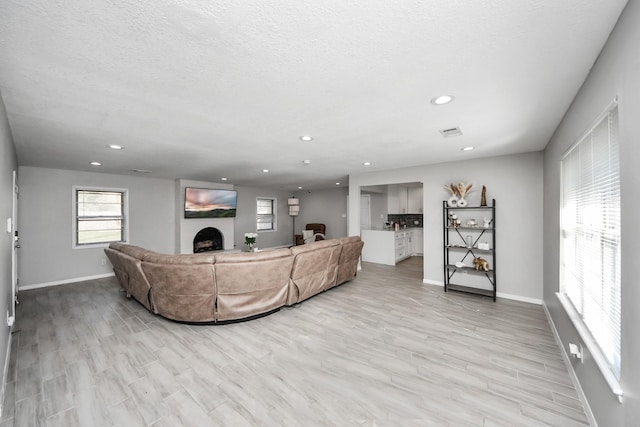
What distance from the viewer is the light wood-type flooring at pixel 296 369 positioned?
1.75 metres

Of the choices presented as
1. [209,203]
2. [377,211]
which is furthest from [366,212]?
[209,203]

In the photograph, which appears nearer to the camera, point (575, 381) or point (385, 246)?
point (575, 381)

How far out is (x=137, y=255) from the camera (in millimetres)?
→ 3330

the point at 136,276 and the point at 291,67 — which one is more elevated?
the point at 291,67

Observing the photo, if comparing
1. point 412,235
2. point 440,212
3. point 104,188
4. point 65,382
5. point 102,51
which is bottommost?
point 65,382

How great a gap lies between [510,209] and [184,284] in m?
5.03

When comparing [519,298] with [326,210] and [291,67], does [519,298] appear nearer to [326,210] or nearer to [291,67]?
[291,67]

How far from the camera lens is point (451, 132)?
289 centimetres

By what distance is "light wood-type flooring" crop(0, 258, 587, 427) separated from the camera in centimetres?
175

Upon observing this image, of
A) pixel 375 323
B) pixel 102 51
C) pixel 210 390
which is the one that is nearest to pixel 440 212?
pixel 375 323

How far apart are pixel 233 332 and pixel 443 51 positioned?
3348 mm

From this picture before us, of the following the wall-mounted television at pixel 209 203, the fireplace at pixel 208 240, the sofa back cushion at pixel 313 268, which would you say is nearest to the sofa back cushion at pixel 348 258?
the sofa back cushion at pixel 313 268

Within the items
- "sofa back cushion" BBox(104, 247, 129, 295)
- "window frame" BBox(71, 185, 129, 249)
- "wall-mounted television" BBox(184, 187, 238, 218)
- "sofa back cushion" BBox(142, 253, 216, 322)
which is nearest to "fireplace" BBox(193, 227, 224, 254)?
"wall-mounted television" BBox(184, 187, 238, 218)

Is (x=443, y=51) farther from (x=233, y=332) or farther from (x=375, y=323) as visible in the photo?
(x=233, y=332)
